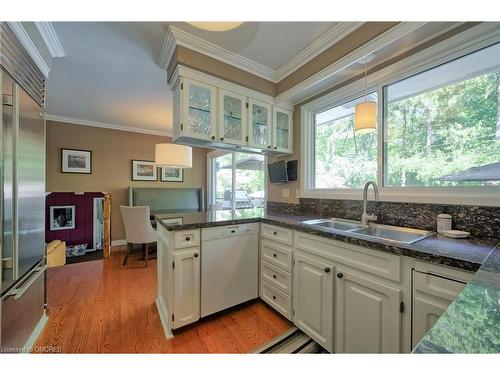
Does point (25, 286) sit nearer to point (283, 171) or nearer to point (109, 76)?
point (109, 76)

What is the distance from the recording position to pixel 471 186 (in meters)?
1.31

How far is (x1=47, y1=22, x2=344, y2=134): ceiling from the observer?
1617 mm

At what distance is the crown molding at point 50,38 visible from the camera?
5.03 feet

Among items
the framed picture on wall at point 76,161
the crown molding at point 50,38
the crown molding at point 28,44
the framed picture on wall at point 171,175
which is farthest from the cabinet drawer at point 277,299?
the framed picture on wall at point 76,161

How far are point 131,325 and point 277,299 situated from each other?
1253mm

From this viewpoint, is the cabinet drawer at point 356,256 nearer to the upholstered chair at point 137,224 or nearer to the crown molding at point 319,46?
the crown molding at point 319,46

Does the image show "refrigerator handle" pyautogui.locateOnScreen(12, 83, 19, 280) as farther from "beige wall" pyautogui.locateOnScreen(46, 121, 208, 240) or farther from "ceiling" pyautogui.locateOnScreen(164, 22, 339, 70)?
"beige wall" pyautogui.locateOnScreen(46, 121, 208, 240)

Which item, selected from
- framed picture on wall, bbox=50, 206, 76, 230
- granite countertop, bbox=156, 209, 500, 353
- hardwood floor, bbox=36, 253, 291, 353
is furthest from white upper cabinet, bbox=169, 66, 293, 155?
framed picture on wall, bbox=50, 206, 76, 230

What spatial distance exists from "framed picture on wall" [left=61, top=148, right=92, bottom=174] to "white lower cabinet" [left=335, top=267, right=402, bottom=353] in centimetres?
460

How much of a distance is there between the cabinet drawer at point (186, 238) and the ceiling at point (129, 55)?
64.1 inches
